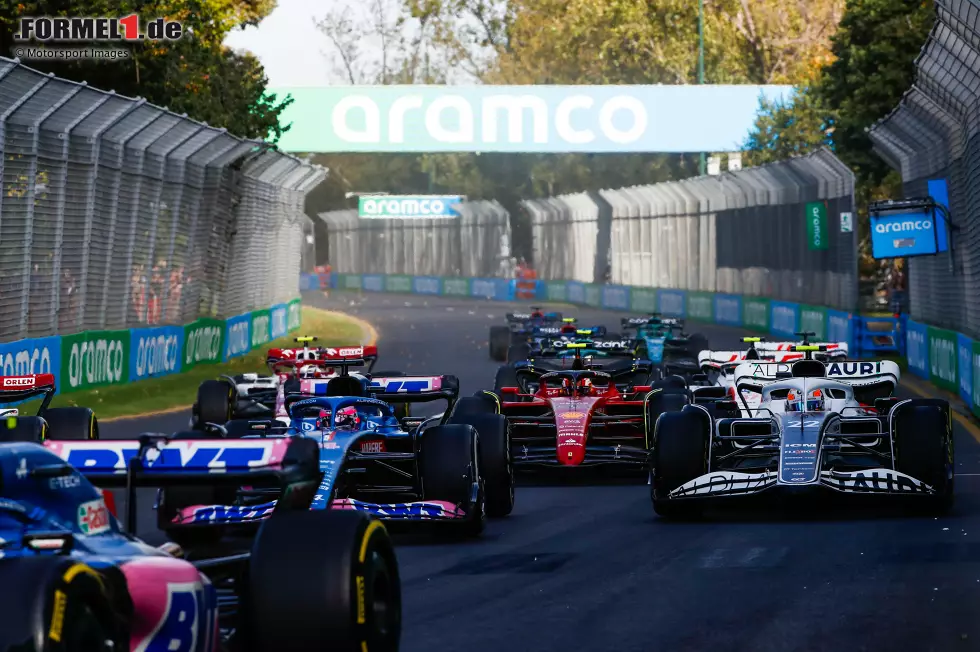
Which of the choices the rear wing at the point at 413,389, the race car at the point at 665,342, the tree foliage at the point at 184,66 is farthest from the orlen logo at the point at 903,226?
the rear wing at the point at 413,389

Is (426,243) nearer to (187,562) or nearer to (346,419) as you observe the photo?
(346,419)

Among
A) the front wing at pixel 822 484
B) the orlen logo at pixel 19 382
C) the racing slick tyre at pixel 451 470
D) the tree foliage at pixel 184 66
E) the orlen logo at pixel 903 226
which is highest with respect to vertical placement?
the tree foliage at pixel 184 66

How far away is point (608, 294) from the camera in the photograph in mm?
61031

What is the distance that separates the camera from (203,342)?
104ft

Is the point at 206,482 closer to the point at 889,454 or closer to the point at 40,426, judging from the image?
the point at 40,426

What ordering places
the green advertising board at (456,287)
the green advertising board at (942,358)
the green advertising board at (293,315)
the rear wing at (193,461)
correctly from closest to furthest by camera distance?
the rear wing at (193,461) < the green advertising board at (942,358) < the green advertising board at (293,315) < the green advertising board at (456,287)

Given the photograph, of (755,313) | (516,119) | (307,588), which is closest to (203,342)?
Answer: (755,313)

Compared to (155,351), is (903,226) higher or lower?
higher

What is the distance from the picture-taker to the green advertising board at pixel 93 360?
23.8m

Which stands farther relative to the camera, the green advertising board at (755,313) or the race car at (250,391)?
the green advertising board at (755,313)

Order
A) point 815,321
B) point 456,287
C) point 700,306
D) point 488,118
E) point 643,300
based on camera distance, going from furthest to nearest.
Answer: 1. point 456,287
2. point 488,118
3. point 643,300
4. point 700,306
5. point 815,321

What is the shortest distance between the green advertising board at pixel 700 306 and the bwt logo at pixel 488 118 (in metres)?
7.77

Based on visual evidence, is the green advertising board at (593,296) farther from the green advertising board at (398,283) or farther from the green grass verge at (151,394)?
the green grass verge at (151,394)

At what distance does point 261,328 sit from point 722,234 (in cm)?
1555
